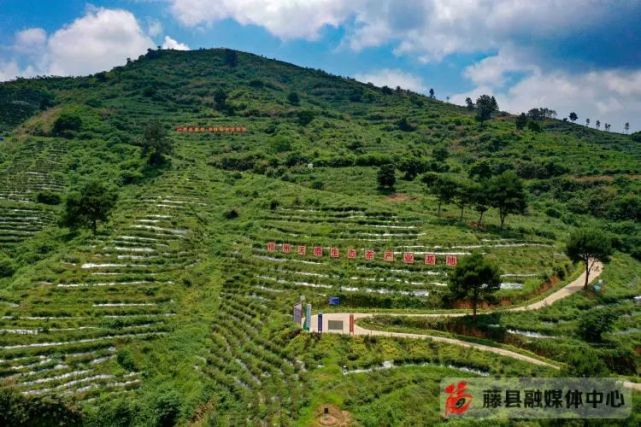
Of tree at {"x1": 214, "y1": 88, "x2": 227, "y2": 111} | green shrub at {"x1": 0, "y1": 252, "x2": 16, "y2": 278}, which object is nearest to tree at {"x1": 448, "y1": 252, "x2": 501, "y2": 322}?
green shrub at {"x1": 0, "y1": 252, "x2": 16, "y2": 278}

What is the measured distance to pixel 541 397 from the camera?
2281cm

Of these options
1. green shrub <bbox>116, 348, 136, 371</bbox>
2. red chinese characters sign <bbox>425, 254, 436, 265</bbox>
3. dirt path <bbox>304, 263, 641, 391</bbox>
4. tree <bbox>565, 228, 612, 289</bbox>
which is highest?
tree <bbox>565, 228, 612, 289</bbox>

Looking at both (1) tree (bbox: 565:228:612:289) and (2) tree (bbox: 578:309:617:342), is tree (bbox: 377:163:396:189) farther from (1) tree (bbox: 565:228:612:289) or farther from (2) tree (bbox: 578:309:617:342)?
(2) tree (bbox: 578:309:617:342)

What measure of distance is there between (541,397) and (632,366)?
10733mm

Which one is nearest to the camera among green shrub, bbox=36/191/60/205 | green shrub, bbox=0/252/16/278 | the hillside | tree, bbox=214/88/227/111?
the hillside

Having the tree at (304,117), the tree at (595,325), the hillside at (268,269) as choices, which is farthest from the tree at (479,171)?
the tree at (595,325)

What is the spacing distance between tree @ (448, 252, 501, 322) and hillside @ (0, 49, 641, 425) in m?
2.21

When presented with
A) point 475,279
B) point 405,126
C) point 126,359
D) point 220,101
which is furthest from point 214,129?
point 475,279

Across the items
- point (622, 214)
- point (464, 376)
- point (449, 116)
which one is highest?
point (449, 116)

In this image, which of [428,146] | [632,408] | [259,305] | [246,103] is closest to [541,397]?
[632,408]

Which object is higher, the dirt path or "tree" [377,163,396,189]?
"tree" [377,163,396,189]

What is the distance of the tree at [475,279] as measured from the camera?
1256 inches

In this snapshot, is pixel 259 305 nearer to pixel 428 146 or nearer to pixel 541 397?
pixel 541 397

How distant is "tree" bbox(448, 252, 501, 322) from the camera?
3189 cm
